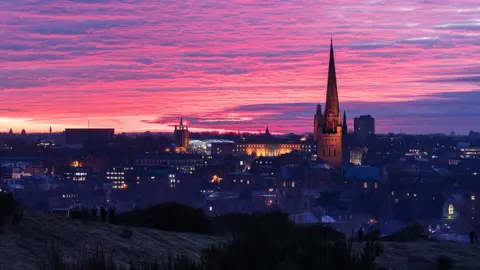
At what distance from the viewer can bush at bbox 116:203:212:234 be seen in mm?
19797

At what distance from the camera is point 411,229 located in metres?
22.8

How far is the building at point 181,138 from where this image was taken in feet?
572

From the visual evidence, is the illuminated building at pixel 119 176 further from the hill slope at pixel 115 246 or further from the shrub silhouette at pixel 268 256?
the shrub silhouette at pixel 268 256

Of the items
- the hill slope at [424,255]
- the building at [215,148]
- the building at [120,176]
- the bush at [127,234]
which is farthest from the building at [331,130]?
the bush at [127,234]

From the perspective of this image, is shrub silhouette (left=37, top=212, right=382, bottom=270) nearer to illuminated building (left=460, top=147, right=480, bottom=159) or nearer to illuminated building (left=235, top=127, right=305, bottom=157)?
illuminated building (left=235, top=127, right=305, bottom=157)

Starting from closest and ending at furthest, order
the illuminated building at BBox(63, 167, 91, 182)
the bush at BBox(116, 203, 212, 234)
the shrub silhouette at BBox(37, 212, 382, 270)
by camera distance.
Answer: the shrub silhouette at BBox(37, 212, 382, 270) < the bush at BBox(116, 203, 212, 234) < the illuminated building at BBox(63, 167, 91, 182)

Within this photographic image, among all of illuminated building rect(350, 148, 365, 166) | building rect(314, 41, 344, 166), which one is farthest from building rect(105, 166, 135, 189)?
illuminated building rect(350, 148, 365, 166)

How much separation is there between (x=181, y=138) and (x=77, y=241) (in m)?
162

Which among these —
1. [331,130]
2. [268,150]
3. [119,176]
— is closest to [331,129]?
[331,130]

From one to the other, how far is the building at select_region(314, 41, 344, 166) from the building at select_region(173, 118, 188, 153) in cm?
4058

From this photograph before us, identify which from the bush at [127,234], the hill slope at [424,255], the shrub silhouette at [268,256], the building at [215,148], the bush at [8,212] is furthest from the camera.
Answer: the building at [215,148]

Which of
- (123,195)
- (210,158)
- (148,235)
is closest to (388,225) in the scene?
(123,195)

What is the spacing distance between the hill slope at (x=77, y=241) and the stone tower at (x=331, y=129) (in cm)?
11700

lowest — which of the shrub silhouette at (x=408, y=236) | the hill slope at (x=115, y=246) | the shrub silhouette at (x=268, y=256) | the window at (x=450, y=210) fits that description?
the window at (x=450, y=210)
